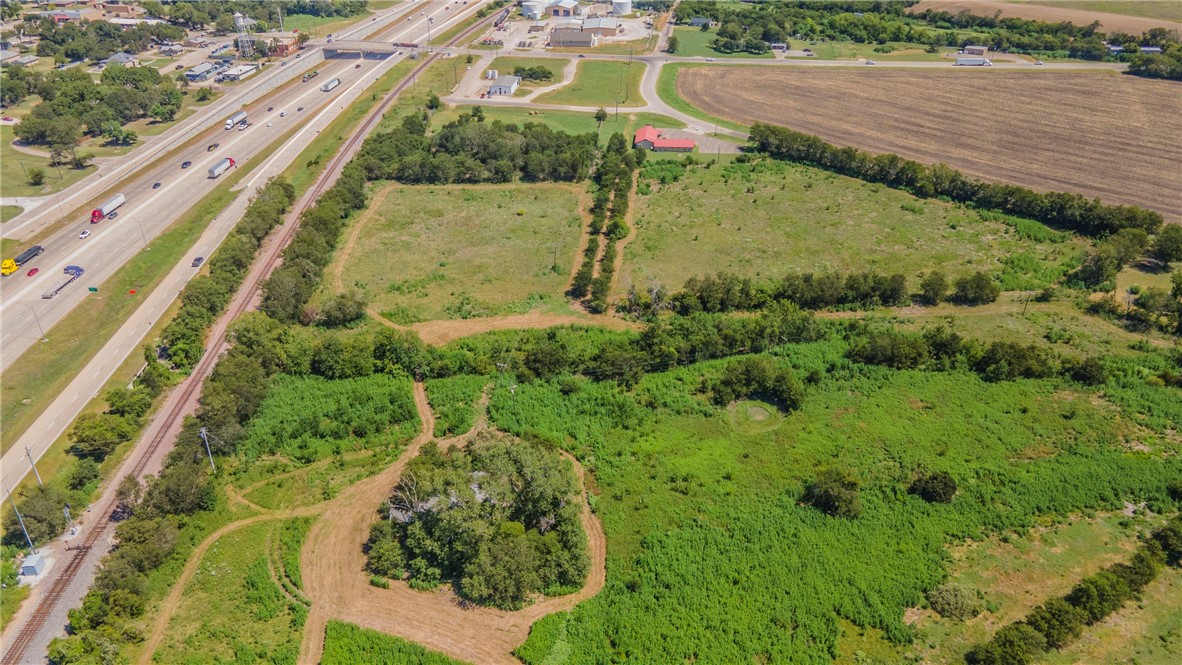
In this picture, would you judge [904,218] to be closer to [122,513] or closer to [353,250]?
[353,250]

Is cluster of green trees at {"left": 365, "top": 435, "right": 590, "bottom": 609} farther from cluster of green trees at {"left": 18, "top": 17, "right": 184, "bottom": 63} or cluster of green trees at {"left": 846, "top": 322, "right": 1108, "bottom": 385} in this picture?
cluster of green trees at {"left": 18, "top": 17, "right": 184, "bottom": 63}

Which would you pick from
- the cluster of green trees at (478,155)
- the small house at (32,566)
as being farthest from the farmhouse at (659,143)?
the small house at (32,566)

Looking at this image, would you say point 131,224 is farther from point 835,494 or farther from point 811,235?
point 835,494

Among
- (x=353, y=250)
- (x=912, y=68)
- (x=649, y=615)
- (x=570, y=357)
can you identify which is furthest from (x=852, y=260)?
(x=912, y=68)

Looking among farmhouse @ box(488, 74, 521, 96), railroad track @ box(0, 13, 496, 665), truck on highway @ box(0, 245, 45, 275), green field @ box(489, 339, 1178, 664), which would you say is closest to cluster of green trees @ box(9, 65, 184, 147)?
truck on highway @ box(0, 245, 45, 275)

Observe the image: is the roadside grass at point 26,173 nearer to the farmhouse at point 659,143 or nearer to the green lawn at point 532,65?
the green lawn at point 532,65
